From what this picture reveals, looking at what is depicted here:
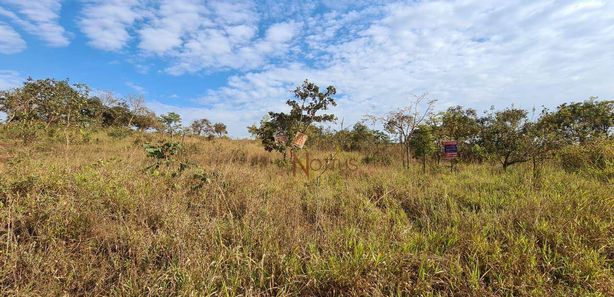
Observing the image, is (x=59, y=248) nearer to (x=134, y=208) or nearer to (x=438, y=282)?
(x=134, y=208)

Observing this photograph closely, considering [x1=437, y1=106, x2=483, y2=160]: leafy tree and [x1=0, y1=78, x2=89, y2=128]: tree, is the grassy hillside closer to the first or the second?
[x1=0, y1=78, x2=89, y2=128]: tree

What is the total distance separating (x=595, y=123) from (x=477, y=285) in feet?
43.7

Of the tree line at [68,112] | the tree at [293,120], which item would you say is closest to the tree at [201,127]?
the tree line at [68,112]

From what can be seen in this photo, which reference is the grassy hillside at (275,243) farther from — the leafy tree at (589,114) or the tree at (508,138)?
the leafy tree at (589,114)

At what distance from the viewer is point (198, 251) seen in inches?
96.4

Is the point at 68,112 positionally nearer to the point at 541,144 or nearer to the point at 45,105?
the point at 45,105

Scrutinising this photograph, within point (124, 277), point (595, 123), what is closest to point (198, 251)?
point (124, 277)

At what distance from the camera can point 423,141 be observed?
25.3ft

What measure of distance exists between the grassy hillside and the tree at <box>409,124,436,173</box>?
3.50 metres

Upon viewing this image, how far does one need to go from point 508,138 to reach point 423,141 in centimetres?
183

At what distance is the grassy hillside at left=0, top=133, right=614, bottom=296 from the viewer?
2.23 m

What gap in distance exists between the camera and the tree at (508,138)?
670cm

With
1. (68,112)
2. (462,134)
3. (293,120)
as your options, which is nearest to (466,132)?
(462,134)

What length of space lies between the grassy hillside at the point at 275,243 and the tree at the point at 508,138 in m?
2.74
